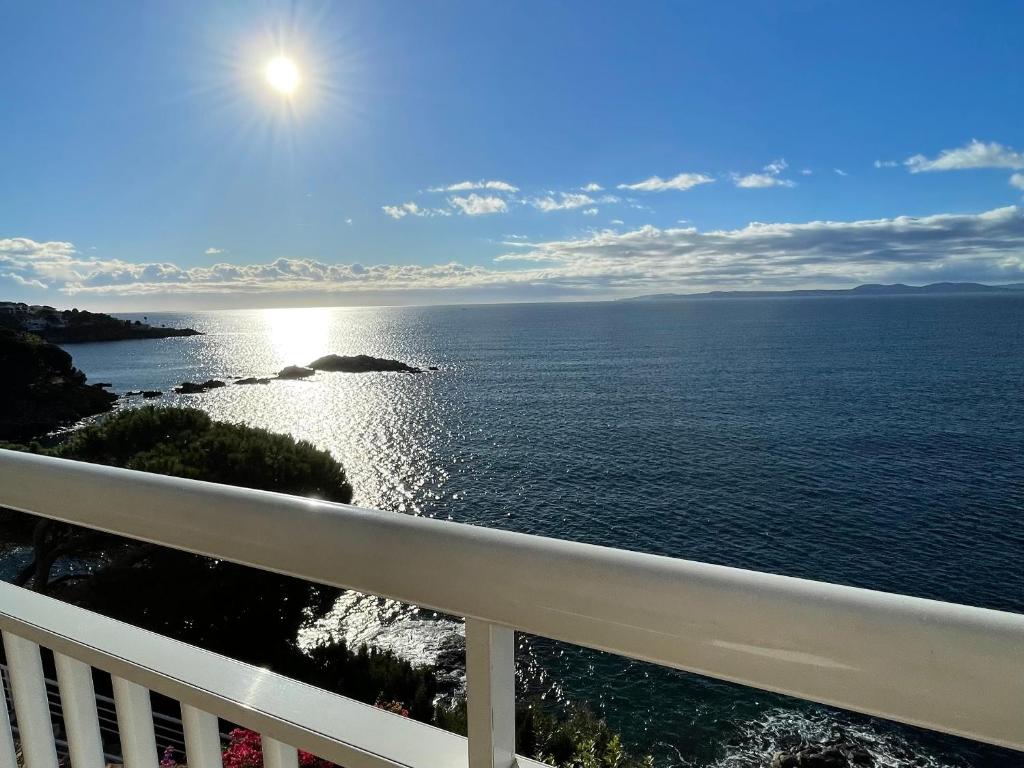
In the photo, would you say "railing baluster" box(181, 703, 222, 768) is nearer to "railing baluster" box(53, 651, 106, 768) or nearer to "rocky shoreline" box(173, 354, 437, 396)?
"railing baluster" box(53, 651, 106, 768)

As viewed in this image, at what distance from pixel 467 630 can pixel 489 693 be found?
6 cm

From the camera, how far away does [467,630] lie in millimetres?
630

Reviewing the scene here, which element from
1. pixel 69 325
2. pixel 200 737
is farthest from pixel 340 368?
pixel 200 737

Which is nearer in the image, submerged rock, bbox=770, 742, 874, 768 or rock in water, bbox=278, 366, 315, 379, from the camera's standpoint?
submerged rock, bbox=770, 742, 874, 768

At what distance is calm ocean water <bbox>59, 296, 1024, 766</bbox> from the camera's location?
Result: 13.4 m

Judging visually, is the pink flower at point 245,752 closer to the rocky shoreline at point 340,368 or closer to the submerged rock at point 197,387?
the submerged rock at point 197,387

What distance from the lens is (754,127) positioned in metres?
69.4

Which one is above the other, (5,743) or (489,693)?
(489,693)

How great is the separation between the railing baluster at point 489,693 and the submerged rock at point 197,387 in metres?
54.9

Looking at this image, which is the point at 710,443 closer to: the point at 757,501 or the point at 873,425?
the point at 757,501

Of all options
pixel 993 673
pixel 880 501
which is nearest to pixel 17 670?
pixel 993 673

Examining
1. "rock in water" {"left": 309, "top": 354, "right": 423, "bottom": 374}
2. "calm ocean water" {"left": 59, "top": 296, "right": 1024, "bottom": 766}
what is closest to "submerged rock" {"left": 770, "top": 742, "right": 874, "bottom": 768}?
"calm ocean water" {"left": 59, "top": 296, "right": 1024, "bottom": 766}

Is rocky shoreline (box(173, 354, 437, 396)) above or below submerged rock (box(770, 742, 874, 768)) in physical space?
above

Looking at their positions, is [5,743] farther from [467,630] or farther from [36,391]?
[36,391]
